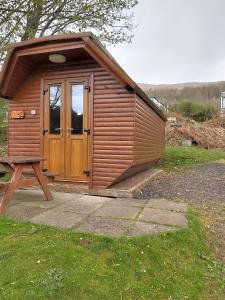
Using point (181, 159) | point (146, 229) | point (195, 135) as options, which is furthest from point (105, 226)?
point (195, 135)

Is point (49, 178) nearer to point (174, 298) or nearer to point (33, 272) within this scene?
point (33, 272)

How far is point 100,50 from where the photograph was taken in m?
5.75

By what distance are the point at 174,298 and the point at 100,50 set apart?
4.36m

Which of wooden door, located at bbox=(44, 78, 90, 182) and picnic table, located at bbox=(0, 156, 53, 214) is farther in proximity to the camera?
wooden door, located at bbox=(44, 78, 90, 182)

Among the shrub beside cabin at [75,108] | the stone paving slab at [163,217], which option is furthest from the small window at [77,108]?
the stone paving slab at [163,217]

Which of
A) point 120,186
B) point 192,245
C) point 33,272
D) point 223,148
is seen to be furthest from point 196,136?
point 33,272

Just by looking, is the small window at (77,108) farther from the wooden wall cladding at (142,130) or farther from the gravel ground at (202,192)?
the gravel ground at (202,192)

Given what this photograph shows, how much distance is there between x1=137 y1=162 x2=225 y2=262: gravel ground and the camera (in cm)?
446

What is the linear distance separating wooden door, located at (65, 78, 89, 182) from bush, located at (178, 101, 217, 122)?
22391 millimetres

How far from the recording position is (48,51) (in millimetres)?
6078

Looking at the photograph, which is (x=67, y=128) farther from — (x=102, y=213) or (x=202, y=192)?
(x=202, y=192)

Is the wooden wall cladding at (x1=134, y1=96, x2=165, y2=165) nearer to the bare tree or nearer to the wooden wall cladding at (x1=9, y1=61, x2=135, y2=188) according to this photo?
the wooden wall cladding at (x1=9, y1=61, x2=135, y2=188)

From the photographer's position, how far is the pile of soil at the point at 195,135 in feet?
59.6

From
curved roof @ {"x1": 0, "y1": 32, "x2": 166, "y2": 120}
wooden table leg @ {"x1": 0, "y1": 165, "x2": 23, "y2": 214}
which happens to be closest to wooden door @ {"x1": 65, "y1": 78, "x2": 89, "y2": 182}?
curved roof @ {"x1": 0, "y1": 32, "x2": 166, "y2": 120}
